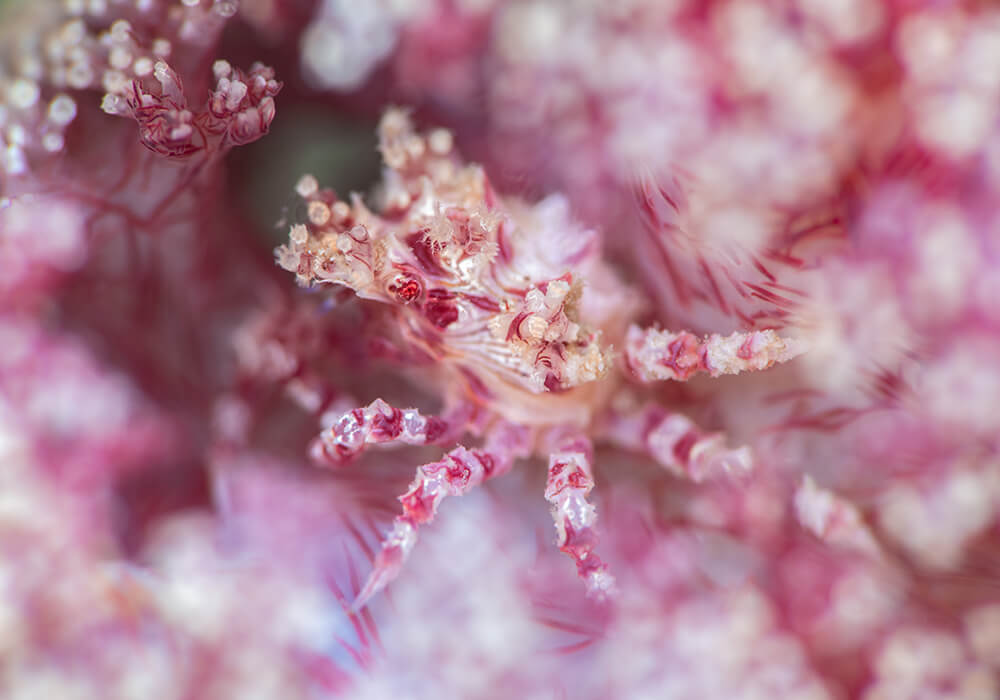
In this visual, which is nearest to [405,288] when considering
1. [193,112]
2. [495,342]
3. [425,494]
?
[495,342]

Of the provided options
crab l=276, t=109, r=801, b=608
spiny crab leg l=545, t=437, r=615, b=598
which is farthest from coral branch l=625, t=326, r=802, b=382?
spiny crab leg l=545, t=437, r=615, b=598

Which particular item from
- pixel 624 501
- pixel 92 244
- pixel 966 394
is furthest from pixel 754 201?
pixel 92 244

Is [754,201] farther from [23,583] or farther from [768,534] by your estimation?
[23,583]

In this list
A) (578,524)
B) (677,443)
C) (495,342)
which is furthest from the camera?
(677,443)

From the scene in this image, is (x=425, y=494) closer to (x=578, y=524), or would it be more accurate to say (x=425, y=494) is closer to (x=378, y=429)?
(x=378, y=429)

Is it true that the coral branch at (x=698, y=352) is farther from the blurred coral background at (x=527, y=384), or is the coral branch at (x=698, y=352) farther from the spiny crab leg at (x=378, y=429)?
the spiny crab leg at (x=378, y=429)

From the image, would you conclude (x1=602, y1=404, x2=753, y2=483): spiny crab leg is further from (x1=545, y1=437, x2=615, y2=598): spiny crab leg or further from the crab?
(x1=545, y1=437, x2=615, y2=598): spiny crab leg
